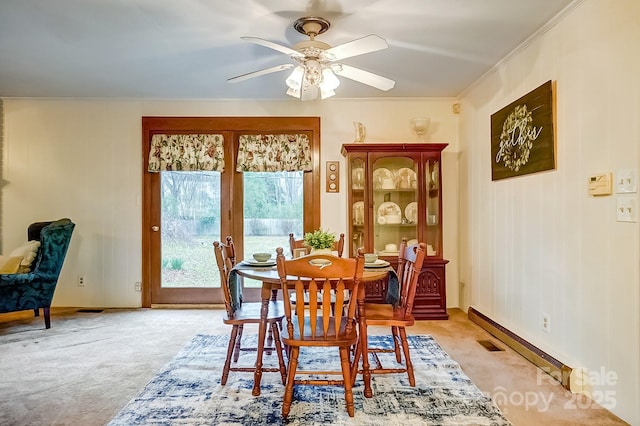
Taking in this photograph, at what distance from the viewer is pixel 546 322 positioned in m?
2.76

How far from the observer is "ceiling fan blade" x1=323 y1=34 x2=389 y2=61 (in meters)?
2.18

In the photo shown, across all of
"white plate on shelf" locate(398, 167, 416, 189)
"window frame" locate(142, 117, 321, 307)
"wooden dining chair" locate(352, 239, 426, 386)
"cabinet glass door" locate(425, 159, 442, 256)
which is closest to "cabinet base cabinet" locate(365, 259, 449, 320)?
"cabinet glass door" locate(425, 159, 442, 256)

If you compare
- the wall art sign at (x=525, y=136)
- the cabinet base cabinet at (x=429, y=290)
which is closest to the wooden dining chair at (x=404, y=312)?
the wall art sign at (x=525, y=136)

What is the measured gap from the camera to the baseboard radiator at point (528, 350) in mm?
2475

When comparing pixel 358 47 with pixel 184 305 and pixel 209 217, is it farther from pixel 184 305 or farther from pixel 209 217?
pixel 184 305

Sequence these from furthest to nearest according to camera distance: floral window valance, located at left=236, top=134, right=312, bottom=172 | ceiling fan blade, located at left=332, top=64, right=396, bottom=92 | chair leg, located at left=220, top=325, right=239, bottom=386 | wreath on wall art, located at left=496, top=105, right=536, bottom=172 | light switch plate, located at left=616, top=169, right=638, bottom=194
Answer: floral window valance, located at left=236, top=134, right=312, bottom=172
wreath on wall art, located at left=496, top=105, right=536, bottom=172
ceiling fan blade, located at left=332, top=64, right=396, bottom=92
chair leg, located at left=220, top=325, right=239, bottom=386
light switch plate, located at left=616, top=169, right=638, bottom=194

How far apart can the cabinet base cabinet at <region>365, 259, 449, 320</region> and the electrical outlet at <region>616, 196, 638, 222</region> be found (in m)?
2.04

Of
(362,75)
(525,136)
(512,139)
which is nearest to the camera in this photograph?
(362,75)

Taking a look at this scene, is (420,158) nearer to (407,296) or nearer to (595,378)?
(407,296)

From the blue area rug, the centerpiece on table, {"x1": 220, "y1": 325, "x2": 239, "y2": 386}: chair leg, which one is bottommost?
the blue area rug

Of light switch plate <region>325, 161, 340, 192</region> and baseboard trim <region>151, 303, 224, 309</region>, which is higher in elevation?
light switch plate <region>325, 161, 340, 192</region>

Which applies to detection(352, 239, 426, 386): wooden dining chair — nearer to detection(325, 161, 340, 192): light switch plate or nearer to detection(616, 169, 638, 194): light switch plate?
detection(616, 169, 638, 194): light switch plate

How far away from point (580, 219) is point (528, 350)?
1068mm

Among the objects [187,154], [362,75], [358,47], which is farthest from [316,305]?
[187,154]
